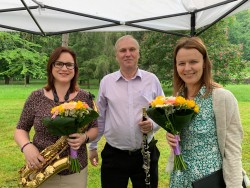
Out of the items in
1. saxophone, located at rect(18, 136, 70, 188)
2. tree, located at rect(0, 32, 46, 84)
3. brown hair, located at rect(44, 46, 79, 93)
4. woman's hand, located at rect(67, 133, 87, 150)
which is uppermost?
tree, located at rect(0, 32, 46, 84)

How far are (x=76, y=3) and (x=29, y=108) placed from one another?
54.6 inches

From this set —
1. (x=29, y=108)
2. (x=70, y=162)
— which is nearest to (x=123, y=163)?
(x=70, y=162)

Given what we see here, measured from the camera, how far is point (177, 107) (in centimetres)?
241

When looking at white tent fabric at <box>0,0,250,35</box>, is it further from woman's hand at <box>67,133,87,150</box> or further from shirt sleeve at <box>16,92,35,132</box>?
woman's hand at <box>67,133,87,150</box>

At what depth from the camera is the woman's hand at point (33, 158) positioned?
121 inches

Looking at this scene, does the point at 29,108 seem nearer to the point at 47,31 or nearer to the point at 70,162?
the point at 70,162

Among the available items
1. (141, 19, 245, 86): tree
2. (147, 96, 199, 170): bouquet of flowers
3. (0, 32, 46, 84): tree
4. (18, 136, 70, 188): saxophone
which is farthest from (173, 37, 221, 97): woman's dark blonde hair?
(141, 19, 245, 86): tree

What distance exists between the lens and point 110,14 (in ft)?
13.4

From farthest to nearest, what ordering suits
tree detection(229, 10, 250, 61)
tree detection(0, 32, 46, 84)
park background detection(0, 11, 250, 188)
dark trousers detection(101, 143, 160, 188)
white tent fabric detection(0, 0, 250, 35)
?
tree detection(229, 10, 250, 61)
tree detection(0, 32, 46, 84)
park background detection(0, 11, 250, 188)
dark trousers detection(101, 143, 160, 188)
white tent fabric detection(0, 0, 250, 35)

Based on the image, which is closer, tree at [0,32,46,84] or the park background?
the park background

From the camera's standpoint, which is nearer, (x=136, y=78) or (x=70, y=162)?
(x=70, y=162)

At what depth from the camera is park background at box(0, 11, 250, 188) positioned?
324 inches

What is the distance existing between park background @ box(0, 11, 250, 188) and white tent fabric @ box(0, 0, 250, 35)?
318 centimetres

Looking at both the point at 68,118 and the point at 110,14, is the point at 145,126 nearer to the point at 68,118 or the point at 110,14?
the point at 68,118
